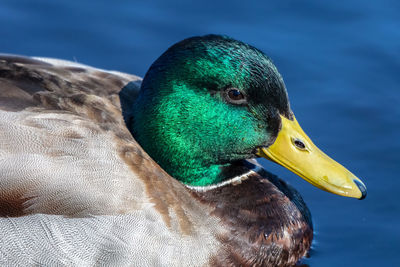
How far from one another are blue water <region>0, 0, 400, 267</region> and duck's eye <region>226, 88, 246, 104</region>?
1745 millimetres

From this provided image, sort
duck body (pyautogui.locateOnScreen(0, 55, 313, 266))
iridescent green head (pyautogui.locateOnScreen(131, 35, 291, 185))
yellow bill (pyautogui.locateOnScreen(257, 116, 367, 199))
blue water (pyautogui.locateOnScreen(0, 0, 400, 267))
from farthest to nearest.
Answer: blue water (pyautogui.locateOnScreen(0, 0, 400, 267)), yellow bill (pyautogui.locateOnScreen(257, 116, 367, 199)), iridescent green head (pyautogui.locateOnScreen(131, 35, 291, 185)), duck body (pyautogui.locateOnScreen(0, 55, 313, 266))

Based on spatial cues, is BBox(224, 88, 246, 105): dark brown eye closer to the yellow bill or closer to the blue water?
the yellow bill

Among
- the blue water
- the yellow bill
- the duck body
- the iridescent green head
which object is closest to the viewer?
the duck body

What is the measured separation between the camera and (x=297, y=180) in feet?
24.0

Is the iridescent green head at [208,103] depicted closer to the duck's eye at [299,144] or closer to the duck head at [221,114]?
the duck head at [221,114]

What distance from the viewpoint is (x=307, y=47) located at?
28.5 feet

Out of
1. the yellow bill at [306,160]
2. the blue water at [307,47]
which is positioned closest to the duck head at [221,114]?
the yellow bill at [306,160]

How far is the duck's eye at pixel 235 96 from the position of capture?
5543 mm

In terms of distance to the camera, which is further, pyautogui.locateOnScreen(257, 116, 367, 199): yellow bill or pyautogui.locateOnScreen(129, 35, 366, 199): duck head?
pyautogui.locateOnScreen(257, 116, 367, 199): yellow bill

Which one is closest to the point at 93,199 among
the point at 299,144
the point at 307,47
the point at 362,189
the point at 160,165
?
the point at 160,165

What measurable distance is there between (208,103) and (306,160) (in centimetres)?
81

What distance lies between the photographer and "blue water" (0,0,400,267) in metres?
7.40

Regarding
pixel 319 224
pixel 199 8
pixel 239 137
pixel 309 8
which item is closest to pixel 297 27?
pixel 309 8

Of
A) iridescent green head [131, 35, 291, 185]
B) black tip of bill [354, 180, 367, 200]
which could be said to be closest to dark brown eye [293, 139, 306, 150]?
iridescent green head [131, 35, 291, 185]
